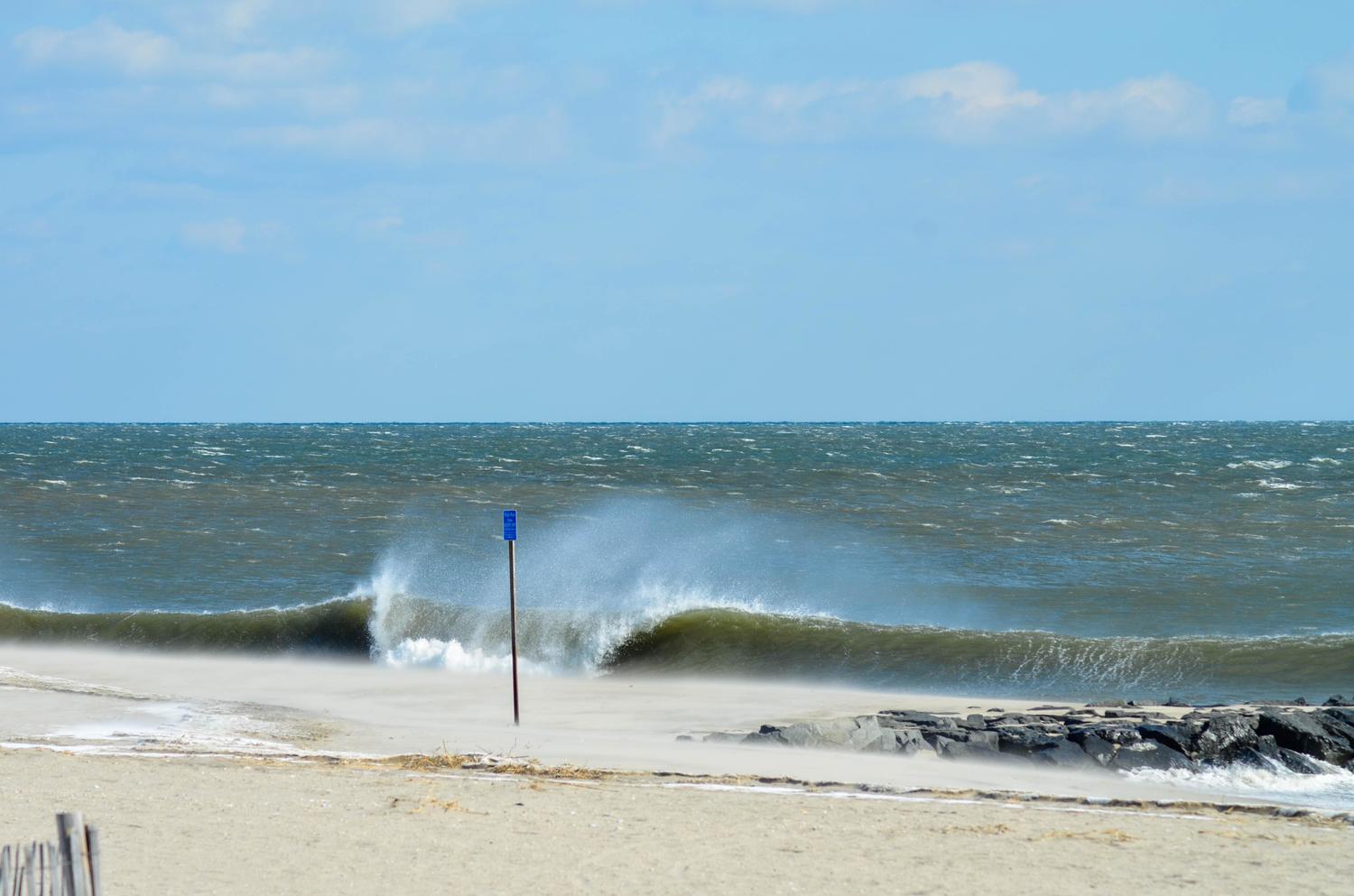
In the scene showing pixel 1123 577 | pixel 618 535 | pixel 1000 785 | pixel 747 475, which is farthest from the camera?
pixel 747 475

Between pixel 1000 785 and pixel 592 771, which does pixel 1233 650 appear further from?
pixel 592 771

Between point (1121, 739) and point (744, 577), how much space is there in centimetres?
1473

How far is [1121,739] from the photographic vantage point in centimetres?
1251

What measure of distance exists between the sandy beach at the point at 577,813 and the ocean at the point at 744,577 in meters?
5.60

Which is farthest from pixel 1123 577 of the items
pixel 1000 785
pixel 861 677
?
pixel 1000 785

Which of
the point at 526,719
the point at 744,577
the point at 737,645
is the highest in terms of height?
the point at 744,577

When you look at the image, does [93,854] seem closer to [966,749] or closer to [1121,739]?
[966,749]

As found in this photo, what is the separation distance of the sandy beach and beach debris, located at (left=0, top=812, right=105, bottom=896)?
1807mm

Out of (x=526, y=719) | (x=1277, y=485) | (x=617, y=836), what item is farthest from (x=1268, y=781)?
(x=1277, y=485)

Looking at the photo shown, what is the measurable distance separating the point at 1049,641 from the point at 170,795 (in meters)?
13.3

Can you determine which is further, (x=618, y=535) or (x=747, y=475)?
(x=747, y=475)

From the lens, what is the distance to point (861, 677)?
18.9 m

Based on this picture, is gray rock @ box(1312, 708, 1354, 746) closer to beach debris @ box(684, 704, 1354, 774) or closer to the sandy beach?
beach debris @ box(684, 704, 1354, 774)

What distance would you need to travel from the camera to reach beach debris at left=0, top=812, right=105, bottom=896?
221 inches
